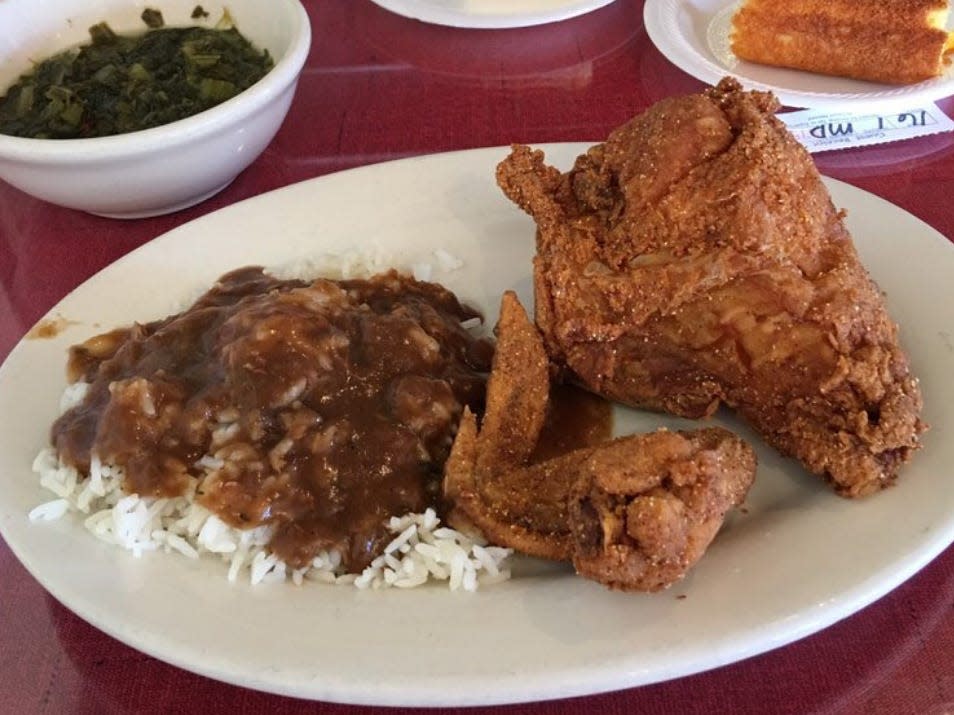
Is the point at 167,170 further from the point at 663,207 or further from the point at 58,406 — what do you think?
the point at 663,207

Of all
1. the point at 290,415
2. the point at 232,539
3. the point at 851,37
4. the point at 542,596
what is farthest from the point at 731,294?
the point at 851,37

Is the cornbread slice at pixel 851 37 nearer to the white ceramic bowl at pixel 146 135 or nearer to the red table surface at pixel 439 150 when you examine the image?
the red table surface at pixel 439 150

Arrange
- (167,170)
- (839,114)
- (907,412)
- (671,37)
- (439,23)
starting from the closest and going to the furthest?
1. (907,412)
2. (167,170)
3. (839,114)
4. (671,37)
5. (439,23)

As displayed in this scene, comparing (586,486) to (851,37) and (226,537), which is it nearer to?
(226,537)

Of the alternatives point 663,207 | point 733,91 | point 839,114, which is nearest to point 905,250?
point 733,91

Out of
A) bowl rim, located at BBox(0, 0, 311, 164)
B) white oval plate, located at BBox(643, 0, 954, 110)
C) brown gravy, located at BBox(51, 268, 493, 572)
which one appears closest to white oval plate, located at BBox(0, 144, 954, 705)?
brown gravy, located at BBox(51, 268, 493, 572)

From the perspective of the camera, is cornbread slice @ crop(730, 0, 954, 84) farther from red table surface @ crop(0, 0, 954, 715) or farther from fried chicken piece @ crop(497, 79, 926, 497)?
fried chicken piece @ crop(497, 79, 926, 497)
